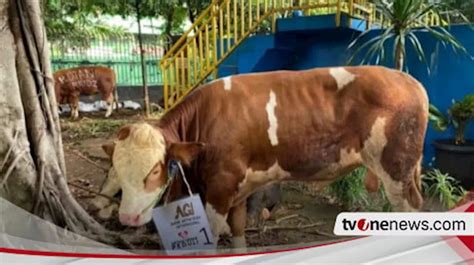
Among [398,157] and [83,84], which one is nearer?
[83,84]

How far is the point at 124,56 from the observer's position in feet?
2.98

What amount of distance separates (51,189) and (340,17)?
0.68m

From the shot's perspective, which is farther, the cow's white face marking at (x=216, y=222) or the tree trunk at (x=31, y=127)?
the cow's white face marking at (x=216, y=222)

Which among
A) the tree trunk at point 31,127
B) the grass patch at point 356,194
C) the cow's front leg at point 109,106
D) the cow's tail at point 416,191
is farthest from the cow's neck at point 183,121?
the cow's tail at point 416,191

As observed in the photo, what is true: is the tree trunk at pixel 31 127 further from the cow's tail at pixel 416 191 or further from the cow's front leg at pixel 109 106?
the cow's tail at pixel 416 191

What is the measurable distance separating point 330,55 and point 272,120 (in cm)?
19

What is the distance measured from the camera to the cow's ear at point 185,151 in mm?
878

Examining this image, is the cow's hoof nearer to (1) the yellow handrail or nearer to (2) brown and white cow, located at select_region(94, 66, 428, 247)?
(2) brown and white cow, located at select_region(94, 66, 428, 247)

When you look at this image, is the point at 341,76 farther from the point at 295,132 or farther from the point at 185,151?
the point at 185,151

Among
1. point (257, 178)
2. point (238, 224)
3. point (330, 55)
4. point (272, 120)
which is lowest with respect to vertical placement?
point (238, 224)

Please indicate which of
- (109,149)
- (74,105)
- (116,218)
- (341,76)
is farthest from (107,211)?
(341,76)

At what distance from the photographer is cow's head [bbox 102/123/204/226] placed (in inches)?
33.6

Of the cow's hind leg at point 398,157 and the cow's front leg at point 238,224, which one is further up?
the cow's hind leg at point 398,157

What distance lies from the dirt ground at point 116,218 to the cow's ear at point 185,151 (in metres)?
0.10
